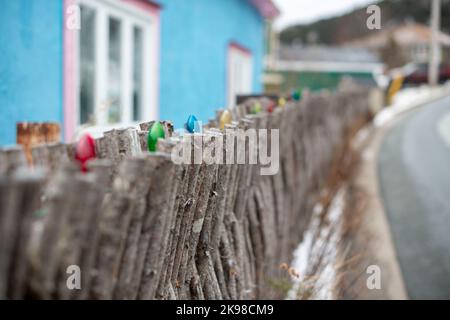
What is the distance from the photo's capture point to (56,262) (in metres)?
1.25

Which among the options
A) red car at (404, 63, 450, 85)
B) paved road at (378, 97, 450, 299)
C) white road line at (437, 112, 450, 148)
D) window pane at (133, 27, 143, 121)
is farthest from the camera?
red car at (404, 63, 450, 85)

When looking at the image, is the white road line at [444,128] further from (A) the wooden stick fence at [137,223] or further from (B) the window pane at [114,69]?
(A) the wooden stick fence at [137,223]

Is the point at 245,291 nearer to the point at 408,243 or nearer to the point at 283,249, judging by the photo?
the point at 283,249

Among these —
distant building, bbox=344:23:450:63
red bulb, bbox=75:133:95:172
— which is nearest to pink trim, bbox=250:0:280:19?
red bulb, bbox=75:133:95:172

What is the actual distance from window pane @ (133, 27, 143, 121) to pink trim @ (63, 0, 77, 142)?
1.37m

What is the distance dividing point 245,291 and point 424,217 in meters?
3.85

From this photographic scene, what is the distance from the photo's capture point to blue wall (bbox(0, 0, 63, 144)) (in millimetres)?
3711

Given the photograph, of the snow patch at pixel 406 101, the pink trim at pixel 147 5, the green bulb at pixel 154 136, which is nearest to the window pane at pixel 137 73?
the pink trim at pixel 147 5

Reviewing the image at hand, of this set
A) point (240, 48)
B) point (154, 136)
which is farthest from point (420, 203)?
point (154, 136)

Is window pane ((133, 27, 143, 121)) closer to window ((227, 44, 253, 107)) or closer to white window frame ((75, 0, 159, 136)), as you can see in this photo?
white window frame ((75, 0, 159, 136))

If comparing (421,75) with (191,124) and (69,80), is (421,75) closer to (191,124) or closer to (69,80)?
(69,80)

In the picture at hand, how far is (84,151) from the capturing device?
175 cm

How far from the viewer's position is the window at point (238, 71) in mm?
9383
